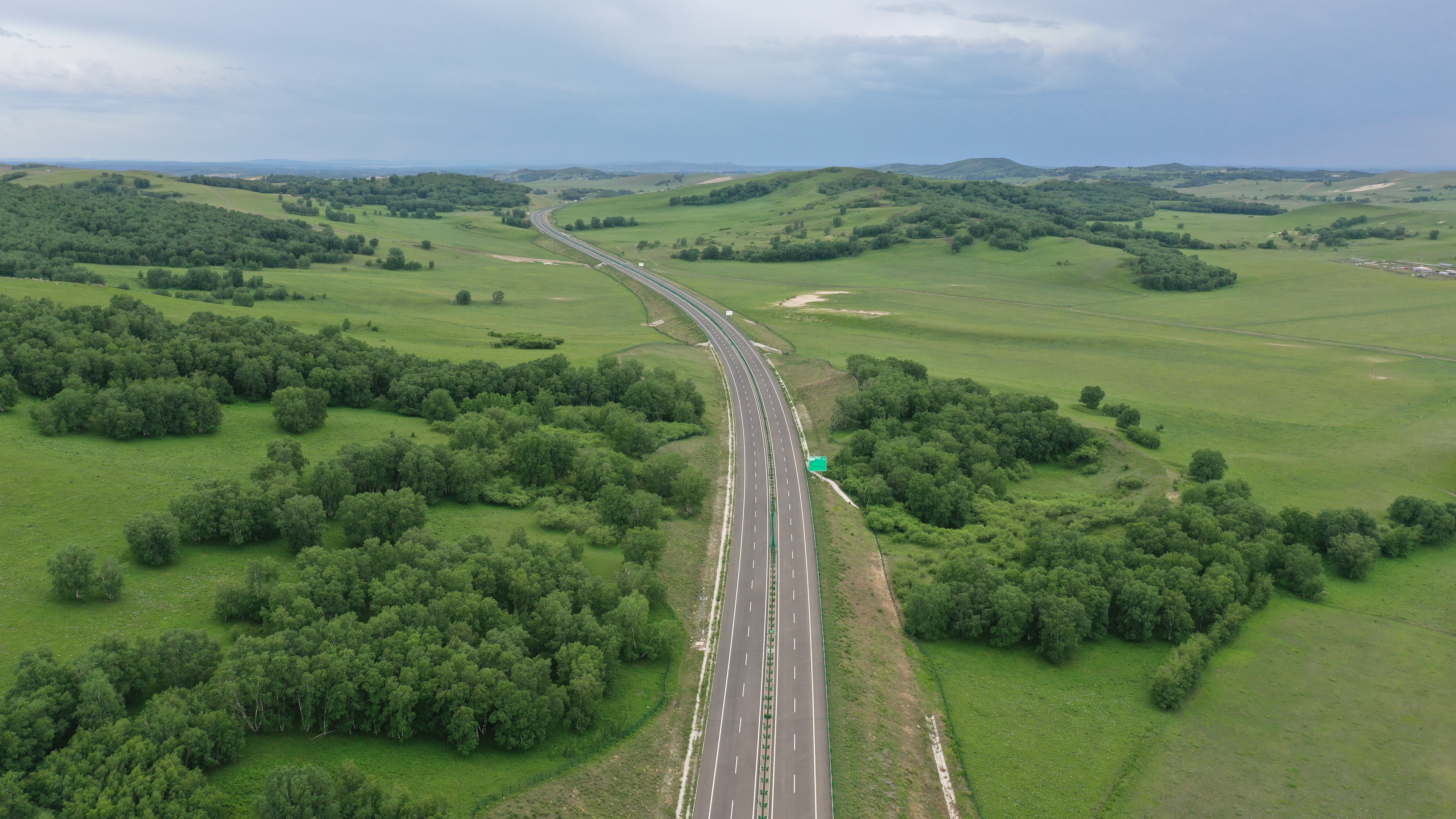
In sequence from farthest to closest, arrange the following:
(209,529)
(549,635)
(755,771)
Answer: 1. (209,529)
2. (549,635)
3. (755,771)

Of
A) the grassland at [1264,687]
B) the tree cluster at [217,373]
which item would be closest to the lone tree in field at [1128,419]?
the grassland at [1264,687]

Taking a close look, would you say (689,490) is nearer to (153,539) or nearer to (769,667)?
(769,667)

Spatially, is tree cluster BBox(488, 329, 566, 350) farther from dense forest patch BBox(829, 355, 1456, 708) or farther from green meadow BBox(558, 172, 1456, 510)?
dense forest patch BBox(829, 355, 1456, 708)

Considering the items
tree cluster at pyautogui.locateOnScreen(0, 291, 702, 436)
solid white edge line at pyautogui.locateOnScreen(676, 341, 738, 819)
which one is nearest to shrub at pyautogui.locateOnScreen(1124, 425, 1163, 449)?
solid white edge line at pyautogui.locateOnScreen(676, 341, 738, 819)

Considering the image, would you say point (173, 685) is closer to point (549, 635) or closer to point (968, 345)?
point (549, 635)

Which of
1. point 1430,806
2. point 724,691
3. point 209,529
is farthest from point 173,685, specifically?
point 1430,806

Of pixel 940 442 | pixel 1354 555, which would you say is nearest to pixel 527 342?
pixel 940 442
